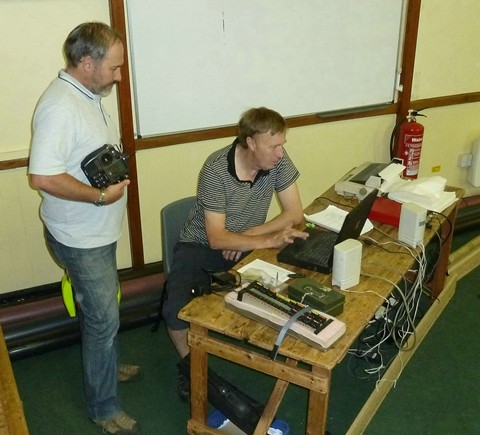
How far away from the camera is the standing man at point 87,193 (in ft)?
6.01

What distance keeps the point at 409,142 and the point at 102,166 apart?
→ 90.8 inches

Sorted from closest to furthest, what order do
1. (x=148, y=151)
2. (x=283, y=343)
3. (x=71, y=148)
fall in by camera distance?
1. (x=283, y=343)
2. (x=71, y=148)
3. (x=148, y=151)

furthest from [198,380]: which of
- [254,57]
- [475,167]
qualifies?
[475,167]

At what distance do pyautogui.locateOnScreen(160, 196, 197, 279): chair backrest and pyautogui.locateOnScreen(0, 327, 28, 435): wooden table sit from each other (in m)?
0.90

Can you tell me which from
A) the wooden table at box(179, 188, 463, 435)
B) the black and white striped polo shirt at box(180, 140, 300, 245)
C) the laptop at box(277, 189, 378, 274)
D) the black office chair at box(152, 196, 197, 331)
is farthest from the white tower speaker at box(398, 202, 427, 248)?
the black office chair at box(152, 196, 197, 331)

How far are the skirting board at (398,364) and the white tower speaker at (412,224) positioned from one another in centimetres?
57

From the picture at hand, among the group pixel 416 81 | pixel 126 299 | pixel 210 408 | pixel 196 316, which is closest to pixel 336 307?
pixel 196 316

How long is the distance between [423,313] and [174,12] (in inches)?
79.4

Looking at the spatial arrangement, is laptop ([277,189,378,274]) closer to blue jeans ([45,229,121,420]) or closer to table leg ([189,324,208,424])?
table leg ([189,324,208,424])

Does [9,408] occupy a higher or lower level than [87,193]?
lower

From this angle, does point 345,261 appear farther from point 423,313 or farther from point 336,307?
point 423,313

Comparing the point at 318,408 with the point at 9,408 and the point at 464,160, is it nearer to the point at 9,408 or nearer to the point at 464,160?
the point at 9,408

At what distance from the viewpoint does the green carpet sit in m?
2.36

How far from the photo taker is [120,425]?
2.28 m
